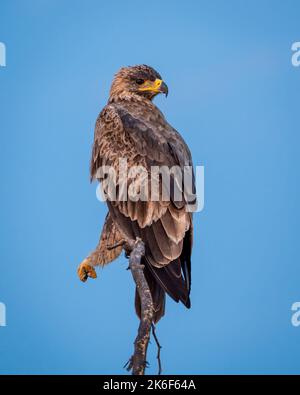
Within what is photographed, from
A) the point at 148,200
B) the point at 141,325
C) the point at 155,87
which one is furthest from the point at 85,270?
the point at 141,325

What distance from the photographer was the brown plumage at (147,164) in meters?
7.36

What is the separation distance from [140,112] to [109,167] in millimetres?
797

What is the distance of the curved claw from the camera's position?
8812 millimetres

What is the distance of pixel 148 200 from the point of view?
7836 millimetres

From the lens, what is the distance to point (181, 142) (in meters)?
8.54

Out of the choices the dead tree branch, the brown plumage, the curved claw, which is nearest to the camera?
the dead tree branch

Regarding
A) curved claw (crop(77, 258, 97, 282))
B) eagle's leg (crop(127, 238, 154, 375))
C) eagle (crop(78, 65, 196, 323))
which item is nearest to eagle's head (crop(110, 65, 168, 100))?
eagle (crop(78, 65, 196, 323))

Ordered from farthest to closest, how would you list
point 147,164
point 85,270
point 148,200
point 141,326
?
point 85,270
point 147,164
point 148,200
point 141,326

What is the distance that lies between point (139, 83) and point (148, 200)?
2137 millimetres

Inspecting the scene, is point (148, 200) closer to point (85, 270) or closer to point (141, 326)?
point (85, 270)

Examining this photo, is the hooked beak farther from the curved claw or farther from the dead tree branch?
the dead tree branch
